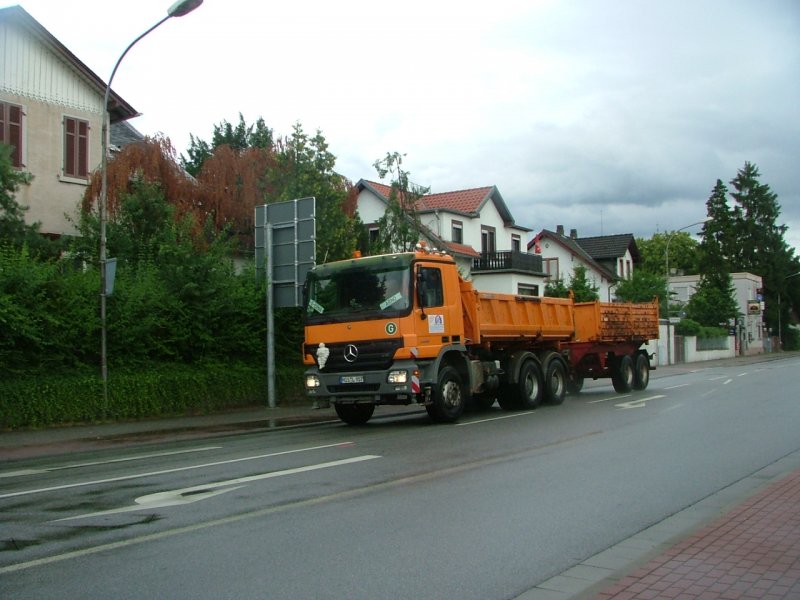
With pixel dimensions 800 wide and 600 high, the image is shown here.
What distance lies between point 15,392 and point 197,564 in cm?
1076

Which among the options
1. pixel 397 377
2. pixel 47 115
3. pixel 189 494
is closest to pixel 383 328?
pixel 397 377

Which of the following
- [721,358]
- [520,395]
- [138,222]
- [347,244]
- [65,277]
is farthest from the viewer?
[721,358]

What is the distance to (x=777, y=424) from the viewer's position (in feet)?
48.1

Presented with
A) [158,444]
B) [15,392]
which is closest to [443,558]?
[158,444]

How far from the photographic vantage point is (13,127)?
23.2 metres

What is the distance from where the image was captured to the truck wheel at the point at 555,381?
1962 centimetres

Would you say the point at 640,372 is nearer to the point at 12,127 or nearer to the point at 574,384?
the point at 574,384

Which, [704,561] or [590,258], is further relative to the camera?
[590,258]

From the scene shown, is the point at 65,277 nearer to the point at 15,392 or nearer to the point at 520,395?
the point at 15,392

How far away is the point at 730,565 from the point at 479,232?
43558mm

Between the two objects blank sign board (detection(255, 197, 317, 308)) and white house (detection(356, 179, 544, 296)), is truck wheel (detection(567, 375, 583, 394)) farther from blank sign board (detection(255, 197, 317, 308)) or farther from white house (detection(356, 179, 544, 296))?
white house (detection(356, 179, 544, 296))

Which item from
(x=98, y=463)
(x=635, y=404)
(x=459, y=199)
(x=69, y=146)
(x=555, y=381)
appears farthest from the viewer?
(x=459, y=199)

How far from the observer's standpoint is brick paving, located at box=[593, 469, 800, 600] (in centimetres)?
507

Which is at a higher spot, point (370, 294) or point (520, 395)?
point (370, 294)
